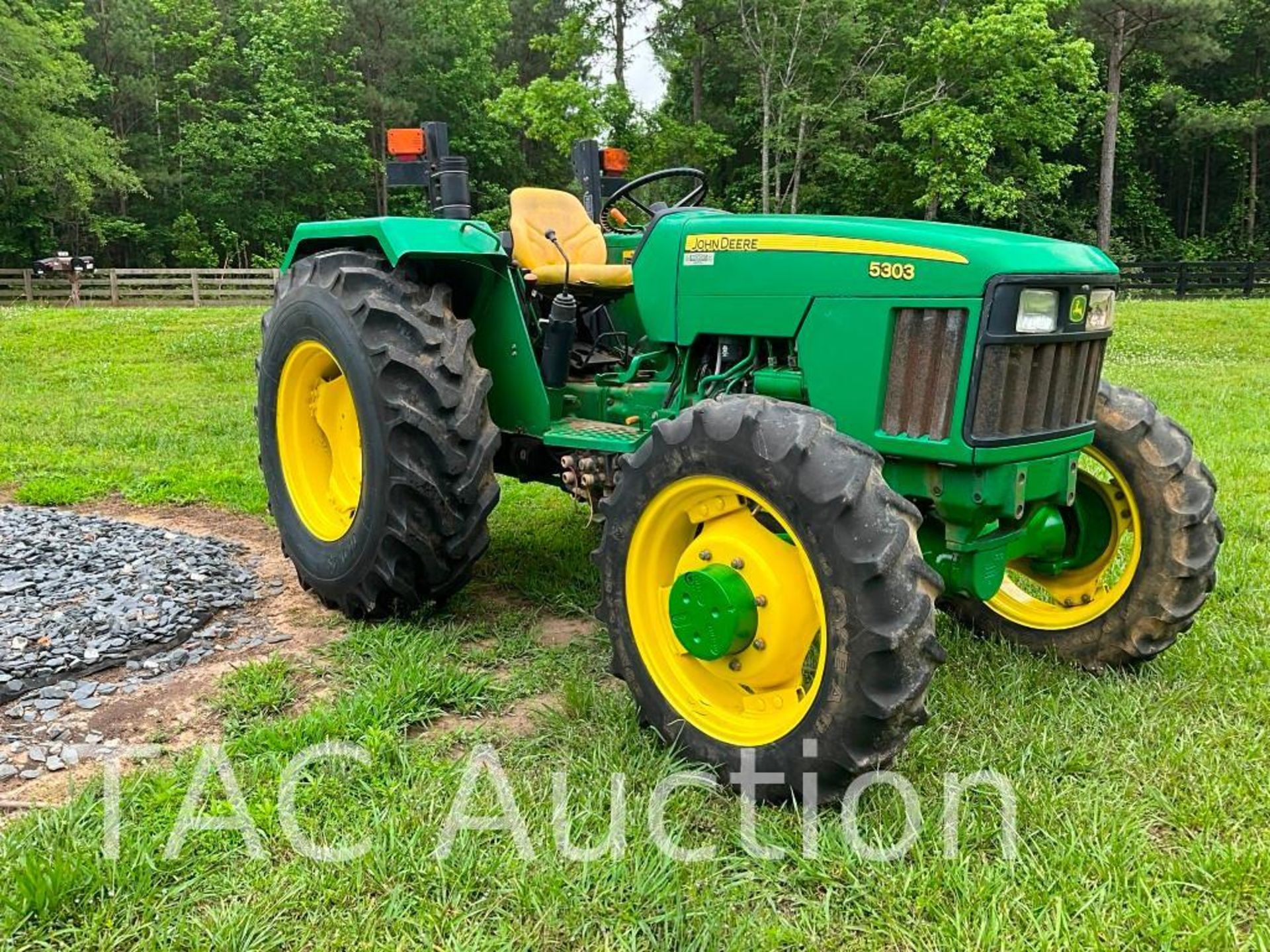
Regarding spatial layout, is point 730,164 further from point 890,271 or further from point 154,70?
point 890,271

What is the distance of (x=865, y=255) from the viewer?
2721mm

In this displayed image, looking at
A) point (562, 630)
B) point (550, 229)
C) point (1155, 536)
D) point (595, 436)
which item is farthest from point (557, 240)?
point (1155, 536)

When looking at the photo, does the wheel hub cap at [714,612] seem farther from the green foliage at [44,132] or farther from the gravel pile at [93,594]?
the green foliage at [44,132]

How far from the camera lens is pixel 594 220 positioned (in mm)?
4934

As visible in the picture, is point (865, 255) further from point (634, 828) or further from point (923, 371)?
point (634, 828)

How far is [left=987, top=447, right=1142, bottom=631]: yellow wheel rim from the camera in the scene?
3.30 m

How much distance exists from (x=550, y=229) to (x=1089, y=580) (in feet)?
8.84

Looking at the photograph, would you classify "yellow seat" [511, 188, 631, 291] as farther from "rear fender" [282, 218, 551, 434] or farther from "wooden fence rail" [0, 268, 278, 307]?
"wooden fence rail" [0, 268, 278, 307]

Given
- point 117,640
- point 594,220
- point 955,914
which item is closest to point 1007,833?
point 955,914

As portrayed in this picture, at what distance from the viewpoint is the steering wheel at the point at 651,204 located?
13.0ft

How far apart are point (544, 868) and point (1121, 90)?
36997 millimetres

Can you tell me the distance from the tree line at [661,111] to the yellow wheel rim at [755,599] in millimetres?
17831

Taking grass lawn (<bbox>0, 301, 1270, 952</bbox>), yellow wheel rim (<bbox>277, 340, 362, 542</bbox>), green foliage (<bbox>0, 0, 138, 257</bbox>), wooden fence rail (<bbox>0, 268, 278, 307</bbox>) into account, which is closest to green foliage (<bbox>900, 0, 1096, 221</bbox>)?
wooden fence rail (<bbox>0, 268, 278, 307</bbox>)

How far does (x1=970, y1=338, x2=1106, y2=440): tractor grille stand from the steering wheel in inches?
59.4
